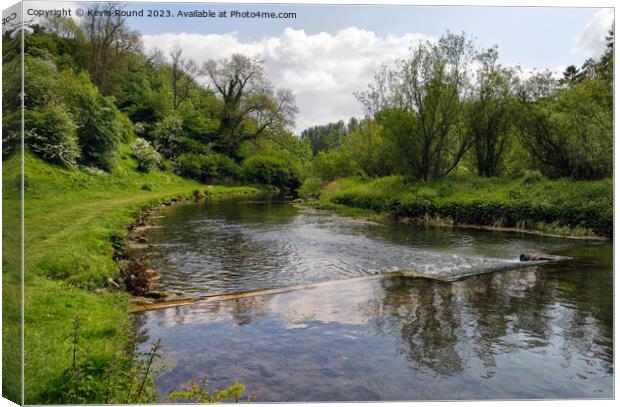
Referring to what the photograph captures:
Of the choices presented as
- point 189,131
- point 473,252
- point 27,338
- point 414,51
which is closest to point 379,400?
point 27,338

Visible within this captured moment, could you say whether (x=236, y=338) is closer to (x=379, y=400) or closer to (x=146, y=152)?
(x=379, y=400)

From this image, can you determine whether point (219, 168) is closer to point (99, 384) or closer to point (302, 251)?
point (302, 251)

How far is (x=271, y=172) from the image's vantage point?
40.9 metres

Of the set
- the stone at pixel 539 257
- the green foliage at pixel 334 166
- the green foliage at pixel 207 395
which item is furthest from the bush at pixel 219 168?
the green foliage at pixel 207 395

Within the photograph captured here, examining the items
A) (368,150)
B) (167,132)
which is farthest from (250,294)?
(368,150)

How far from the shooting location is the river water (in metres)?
5.90

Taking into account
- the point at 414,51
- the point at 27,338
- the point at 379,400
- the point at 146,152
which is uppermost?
the point at 414,51

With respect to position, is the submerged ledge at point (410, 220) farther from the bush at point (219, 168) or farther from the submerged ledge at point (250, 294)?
the submerged ledge at point (250, 294)

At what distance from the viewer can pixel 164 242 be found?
16.4m

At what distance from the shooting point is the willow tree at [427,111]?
87.9 feet

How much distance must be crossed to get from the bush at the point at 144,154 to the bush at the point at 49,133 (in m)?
6.11

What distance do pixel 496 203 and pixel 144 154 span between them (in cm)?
1461

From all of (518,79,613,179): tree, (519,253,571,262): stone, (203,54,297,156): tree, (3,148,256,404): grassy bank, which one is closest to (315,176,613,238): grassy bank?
(518,79,613,179): tree

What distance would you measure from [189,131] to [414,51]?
13011mm
